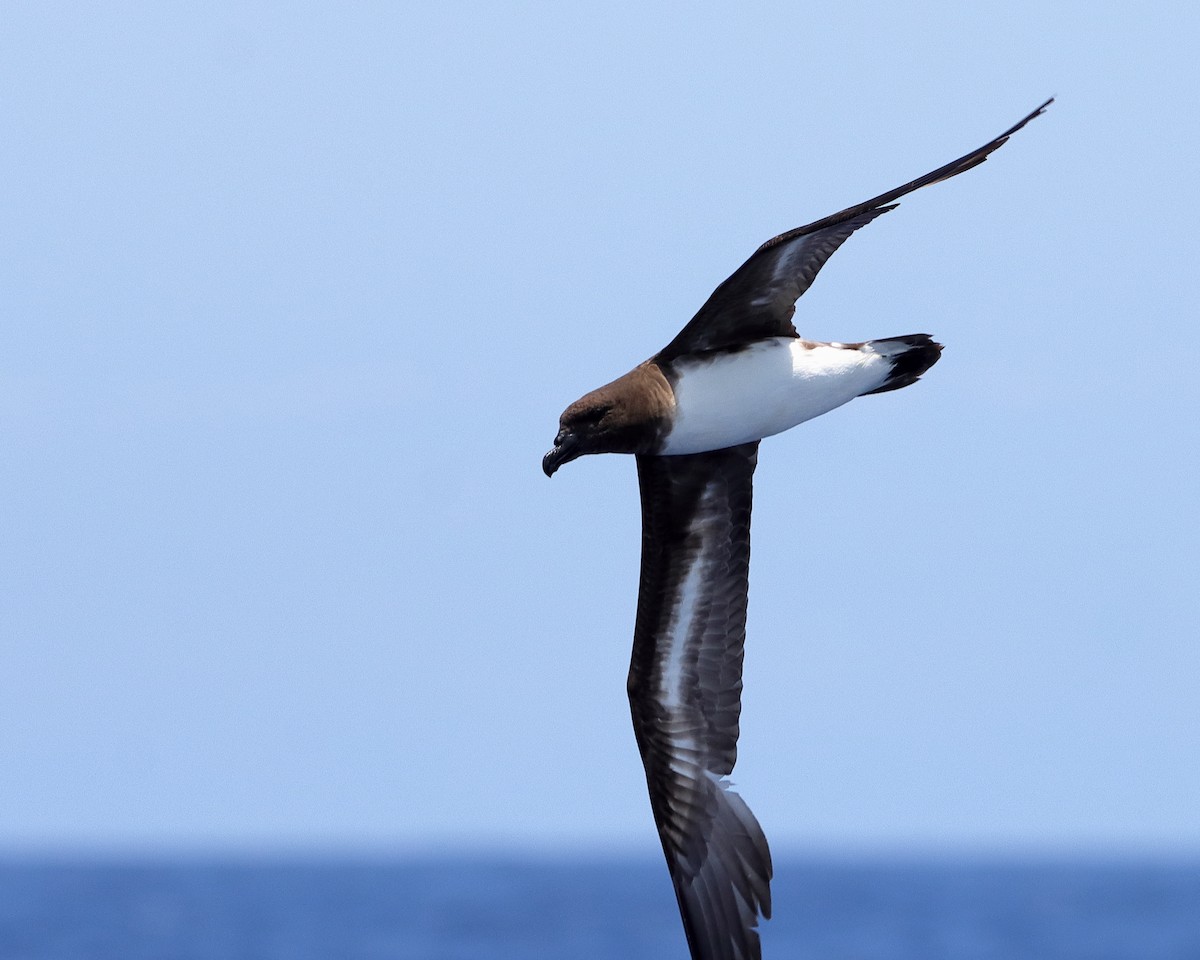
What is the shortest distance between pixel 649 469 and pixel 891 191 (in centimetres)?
387

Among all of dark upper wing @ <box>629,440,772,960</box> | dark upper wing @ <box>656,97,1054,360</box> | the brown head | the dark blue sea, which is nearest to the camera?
dark upper wing @ <box>656,97,1054,360</box>

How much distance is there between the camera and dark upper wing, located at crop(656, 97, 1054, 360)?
42.3 feet

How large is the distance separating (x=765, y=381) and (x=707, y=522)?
1.72m

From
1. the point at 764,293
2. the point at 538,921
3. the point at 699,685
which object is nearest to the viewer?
the point at 764,293

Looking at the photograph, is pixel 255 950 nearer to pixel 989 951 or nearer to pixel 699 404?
pixel 989 951

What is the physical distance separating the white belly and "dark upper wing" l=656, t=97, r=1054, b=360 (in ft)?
0.37

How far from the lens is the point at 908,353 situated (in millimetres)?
13625

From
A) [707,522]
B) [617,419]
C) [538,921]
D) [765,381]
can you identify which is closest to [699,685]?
[707,522]

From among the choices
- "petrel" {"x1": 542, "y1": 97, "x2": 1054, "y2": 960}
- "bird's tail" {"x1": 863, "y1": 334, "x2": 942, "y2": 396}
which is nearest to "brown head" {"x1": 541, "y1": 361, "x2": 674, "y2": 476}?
"petrel" {"x1": 542, "y1": 97, "x2": 1054, "y2": 960}

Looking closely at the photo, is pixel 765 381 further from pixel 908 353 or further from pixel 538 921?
pixel 538 921

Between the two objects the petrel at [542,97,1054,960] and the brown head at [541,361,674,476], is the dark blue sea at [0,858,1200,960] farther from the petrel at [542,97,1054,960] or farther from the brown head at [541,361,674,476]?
the brown head at [541,361,674,476]

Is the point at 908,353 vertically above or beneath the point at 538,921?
above

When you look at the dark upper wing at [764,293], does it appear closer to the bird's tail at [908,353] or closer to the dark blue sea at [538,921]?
the bird's tail at [908,353]

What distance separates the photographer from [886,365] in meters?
13.7
